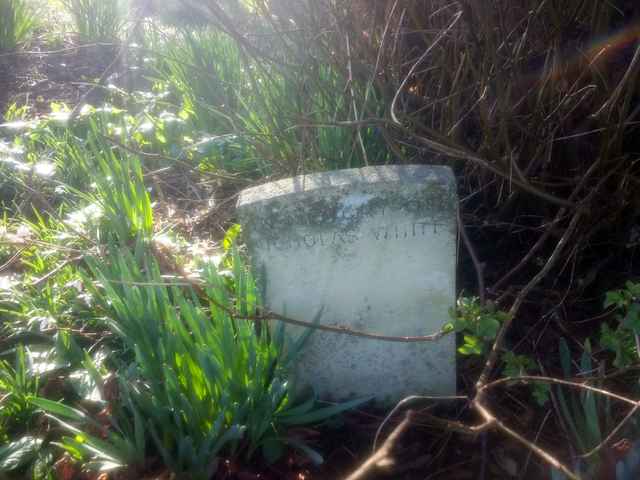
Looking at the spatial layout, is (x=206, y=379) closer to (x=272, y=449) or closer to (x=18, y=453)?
(x=272, y=449)

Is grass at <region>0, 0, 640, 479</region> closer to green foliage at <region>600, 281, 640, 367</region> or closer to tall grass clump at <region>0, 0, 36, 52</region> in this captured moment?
green foliage at <region>600, 281, 640, 367</region>

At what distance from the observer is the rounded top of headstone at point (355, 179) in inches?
57.7

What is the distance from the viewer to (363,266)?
156cm

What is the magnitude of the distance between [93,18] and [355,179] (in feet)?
13.3

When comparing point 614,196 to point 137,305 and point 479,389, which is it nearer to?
point 479,389

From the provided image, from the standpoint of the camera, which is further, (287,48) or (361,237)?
(287,48)

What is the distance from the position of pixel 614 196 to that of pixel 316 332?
3.15 feet

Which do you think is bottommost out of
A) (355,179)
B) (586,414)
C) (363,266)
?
(586,414)

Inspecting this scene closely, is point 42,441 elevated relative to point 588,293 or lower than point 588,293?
lower

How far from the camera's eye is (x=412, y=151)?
2.28 m

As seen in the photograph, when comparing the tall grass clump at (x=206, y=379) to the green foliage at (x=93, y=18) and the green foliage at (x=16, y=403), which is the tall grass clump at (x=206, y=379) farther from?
the green foliage at (x=93, y=18)

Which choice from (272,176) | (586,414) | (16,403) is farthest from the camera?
(272,176)

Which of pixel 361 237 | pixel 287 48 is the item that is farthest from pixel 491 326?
pixel 287 48

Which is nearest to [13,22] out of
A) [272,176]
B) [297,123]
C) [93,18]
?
[93,18]
